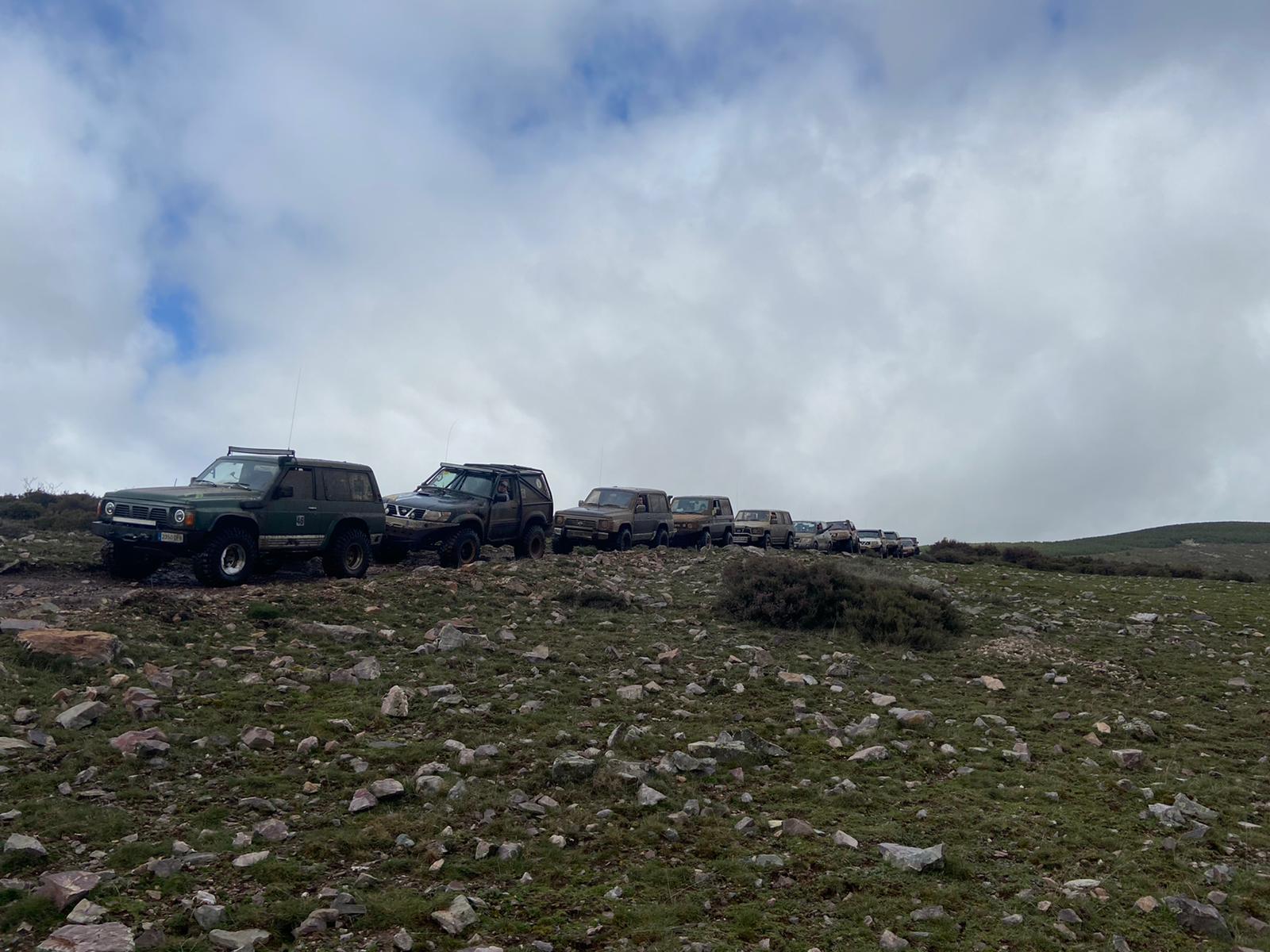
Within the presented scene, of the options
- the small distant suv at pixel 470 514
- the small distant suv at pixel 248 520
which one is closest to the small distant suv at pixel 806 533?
the small distant suv at pixel 470 514

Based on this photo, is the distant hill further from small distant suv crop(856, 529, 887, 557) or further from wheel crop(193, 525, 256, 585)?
wheel crop(193, 525, 256, 585)

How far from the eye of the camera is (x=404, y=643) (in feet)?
34.0

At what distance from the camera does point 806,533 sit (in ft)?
132

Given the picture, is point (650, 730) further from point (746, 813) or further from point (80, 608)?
point (80, 608)

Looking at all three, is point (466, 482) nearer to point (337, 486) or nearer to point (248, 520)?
point (337, 486)

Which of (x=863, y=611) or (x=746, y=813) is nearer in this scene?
(x=746, y=813)

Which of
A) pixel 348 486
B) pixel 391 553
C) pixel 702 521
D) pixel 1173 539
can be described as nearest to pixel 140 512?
pixel 348 486

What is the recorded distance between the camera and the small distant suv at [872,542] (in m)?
43.8

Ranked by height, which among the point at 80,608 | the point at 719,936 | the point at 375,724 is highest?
the point at 80,608

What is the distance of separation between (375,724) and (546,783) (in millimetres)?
1858

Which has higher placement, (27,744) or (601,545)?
(601,545)

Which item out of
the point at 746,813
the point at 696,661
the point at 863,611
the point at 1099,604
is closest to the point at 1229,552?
the point at 1099,604

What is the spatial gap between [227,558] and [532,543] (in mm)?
8750

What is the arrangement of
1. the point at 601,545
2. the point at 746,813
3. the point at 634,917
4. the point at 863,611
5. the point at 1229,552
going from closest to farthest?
the point at 634,917
the point at 746,813
the point at 863,611
the point at 601,545
the point at 1229,552
